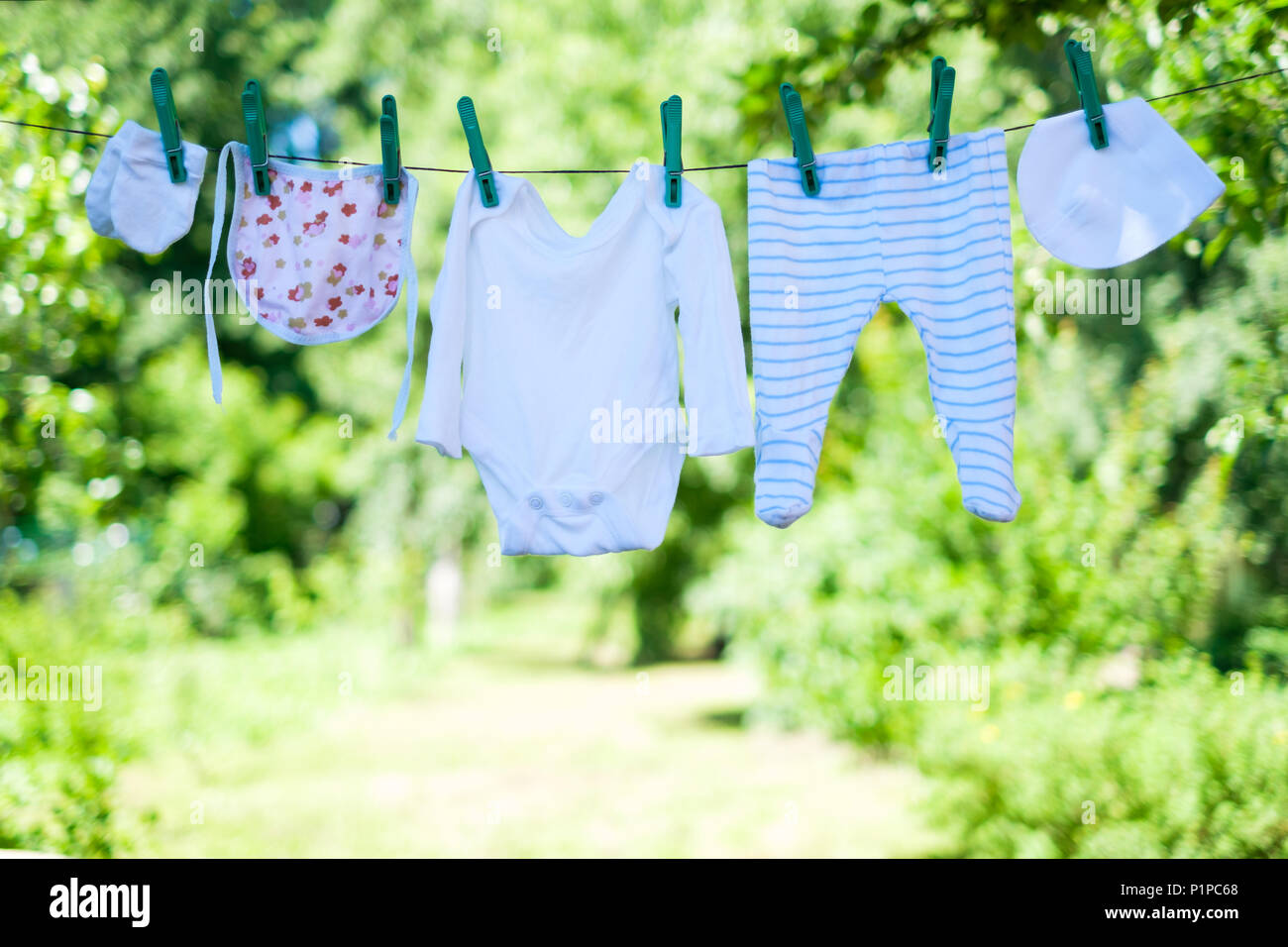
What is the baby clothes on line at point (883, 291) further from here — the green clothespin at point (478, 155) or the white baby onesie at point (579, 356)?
the green clothespin at point (478, 155)

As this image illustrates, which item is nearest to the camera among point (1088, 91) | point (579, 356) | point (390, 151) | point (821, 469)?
point (1088, 91)

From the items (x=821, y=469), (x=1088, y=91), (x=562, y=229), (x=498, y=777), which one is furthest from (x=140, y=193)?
(x=821, y=469)

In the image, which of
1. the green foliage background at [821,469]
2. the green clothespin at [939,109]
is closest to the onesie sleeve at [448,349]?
the green clothespin at [939,109]

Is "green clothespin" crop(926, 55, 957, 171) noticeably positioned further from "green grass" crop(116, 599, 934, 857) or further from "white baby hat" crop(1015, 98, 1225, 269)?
"green grass" crop(116, 599, 934, 857)

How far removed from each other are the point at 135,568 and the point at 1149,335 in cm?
717

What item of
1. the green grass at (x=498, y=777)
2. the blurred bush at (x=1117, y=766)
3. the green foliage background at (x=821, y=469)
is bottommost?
the green grass at (x=498, y=777)

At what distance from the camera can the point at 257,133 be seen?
2.12m

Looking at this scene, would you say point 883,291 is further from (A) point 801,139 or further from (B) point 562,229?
(B) point 562,229

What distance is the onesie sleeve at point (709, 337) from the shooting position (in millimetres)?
2078

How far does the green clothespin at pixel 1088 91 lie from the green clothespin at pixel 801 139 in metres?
0.53

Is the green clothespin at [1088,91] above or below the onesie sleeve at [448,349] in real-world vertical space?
above

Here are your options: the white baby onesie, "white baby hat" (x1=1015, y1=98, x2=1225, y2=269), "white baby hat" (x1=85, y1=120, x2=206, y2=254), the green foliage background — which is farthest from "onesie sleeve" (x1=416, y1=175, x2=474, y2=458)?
the green foliage background

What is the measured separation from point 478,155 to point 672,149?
1.41 feet
